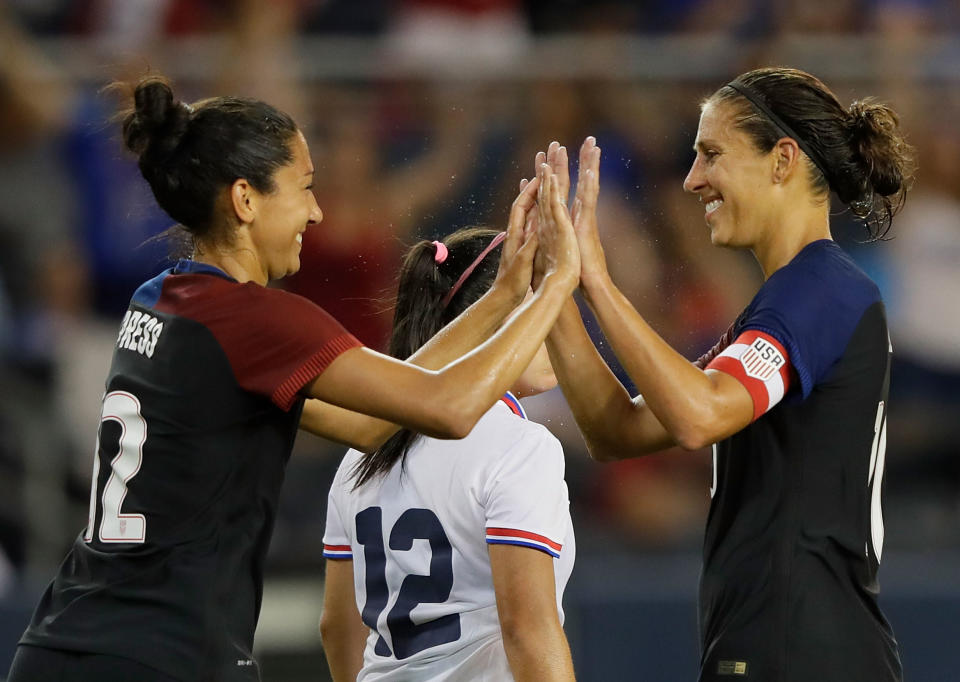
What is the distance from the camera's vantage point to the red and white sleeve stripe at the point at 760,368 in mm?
2795

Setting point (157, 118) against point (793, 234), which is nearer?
point (157, 118)

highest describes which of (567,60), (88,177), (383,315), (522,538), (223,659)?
(567,60)

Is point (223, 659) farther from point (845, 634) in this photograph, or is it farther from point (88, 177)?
point (88, 177)

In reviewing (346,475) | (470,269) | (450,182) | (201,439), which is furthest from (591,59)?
(201,439)

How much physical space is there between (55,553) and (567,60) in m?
3.06

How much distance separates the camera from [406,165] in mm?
5449

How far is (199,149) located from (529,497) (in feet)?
3.32

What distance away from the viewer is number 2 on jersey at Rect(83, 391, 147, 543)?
267cm

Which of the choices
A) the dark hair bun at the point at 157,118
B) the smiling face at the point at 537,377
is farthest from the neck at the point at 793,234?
the dark hair bun at the point at 157,118

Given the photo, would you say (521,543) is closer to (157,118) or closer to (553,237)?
(553,237)

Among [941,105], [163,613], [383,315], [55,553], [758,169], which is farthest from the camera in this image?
[941,105]

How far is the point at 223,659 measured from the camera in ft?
8.73

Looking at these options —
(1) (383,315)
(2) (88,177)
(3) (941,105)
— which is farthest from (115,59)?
(3) (941,105)

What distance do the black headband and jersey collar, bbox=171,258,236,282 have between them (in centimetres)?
121
